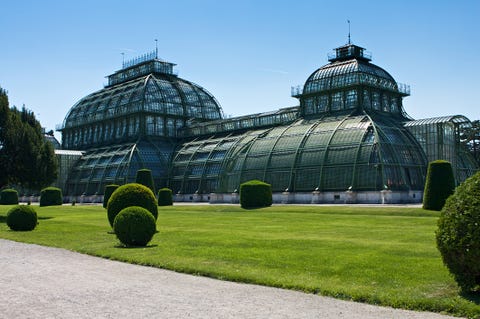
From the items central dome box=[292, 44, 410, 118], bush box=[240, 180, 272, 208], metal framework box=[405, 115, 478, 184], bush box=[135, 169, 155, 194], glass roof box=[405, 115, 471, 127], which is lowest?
bush box=[240, 180, 272, 208]

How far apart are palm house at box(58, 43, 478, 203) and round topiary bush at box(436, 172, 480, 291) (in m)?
43.8

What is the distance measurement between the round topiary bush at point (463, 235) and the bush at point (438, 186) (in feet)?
98.0

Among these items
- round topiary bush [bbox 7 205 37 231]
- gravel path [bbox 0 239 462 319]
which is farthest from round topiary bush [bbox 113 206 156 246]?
round topiary bush [bbox 7 205 37 231]

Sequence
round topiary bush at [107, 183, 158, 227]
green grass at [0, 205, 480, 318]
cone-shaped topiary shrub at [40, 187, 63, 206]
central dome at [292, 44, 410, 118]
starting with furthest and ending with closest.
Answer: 1. cone-shaped topiary shrub at [40, 187, 63, 206]
2. central dome at [292, 44, 410, 118]
3. round topiary bush at [107, 183, 158, 227]
4. green grass at [0, 205, 480, 318]

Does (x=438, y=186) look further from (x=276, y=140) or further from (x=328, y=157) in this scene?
(x=276, y=140)

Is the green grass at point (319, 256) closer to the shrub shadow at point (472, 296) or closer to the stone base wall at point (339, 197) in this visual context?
the shrub shadow at point (472, 296)

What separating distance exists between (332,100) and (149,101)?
38.2 m

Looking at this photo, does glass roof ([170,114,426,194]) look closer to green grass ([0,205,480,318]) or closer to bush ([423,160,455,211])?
bush ([423,160,455,211])

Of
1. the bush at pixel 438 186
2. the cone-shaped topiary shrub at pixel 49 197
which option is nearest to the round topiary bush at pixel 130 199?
the bush at pixel 438 186

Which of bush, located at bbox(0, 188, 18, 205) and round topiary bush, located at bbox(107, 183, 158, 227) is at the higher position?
round topiary bush, located at bbox(107, 183, 158, 227)

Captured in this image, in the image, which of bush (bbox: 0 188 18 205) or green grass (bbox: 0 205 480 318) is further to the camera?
bush (bbox: 0 188 18 205)

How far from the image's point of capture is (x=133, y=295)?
531 inches

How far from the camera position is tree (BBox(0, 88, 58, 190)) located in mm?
52219

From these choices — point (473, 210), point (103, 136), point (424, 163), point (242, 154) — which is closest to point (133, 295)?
point (473, 210)
